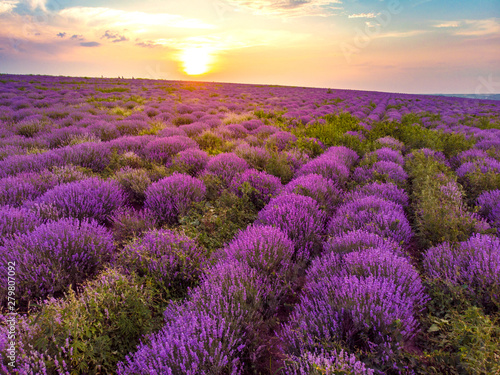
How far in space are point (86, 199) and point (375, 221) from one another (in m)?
3.99

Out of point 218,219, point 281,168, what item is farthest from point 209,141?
point 218,219

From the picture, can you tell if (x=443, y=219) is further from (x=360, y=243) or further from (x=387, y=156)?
(x=387, y=156)

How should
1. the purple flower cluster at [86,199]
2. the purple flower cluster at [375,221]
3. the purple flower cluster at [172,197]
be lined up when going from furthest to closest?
1. the purple flower cluster at [172,197]
2. the purple flower cluster at [86,199]
3. the purple flower cluster at [375,221]

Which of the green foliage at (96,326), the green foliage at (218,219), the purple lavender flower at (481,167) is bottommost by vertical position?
the green foliage at (96,326)

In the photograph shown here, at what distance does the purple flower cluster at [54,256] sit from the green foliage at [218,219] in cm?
99

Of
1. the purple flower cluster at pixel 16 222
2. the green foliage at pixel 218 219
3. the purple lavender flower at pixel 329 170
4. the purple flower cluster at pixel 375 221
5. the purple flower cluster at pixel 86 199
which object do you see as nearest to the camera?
the purple flower cluster at pixel 16 222

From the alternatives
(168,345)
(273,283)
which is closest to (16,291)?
(168,345)

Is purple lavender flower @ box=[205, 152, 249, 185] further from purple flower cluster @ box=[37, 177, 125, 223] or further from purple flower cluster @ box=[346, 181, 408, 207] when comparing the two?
purple flower cluster @ box=[346, 181, 408, 207]

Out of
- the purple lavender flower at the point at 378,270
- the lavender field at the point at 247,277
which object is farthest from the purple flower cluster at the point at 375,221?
the purple lavender flower at the point at 378,270

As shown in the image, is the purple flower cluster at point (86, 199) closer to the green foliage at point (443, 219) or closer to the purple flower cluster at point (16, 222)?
the purple flower cluster at point (16, 222)

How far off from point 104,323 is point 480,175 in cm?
591

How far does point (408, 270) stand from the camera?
2.28 meters

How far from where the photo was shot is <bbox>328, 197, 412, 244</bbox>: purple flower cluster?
3058 millimetres

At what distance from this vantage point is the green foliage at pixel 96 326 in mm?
1705
